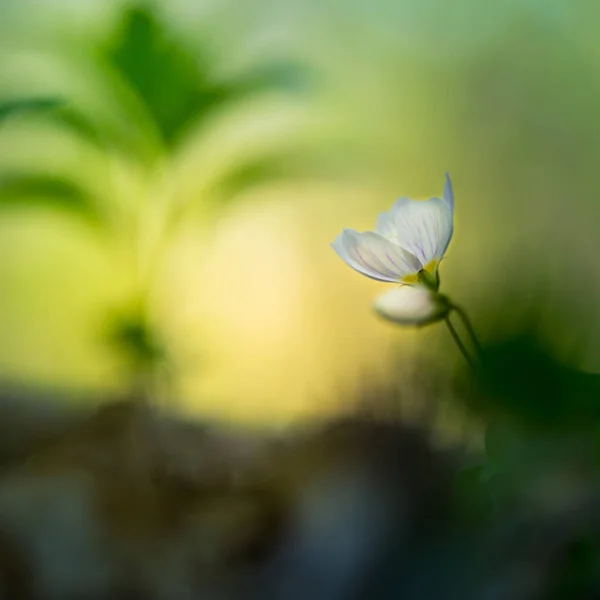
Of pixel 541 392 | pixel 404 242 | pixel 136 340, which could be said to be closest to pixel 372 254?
pixel 404 242

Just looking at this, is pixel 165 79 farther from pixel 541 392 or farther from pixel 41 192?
pixel 541 392

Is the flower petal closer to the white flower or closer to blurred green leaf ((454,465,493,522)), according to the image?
the white flower

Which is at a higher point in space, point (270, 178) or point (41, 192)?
point (41, 192)

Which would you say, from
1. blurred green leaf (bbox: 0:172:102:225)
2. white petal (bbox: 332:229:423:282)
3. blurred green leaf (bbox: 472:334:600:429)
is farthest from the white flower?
blurred green leaf (bbox: 0:172:102:225)

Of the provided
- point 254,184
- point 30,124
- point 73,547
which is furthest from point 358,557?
point 30,124

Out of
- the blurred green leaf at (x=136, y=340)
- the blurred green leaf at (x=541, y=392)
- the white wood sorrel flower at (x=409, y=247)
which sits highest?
the blurred green leaf at (x=136, y=340)

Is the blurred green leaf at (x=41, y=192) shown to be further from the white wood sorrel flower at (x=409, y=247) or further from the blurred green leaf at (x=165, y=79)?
the white wood sorrel flower at (x=409, y=247)

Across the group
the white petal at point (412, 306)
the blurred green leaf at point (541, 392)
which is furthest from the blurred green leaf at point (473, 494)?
the white petal at point (412, 306)
